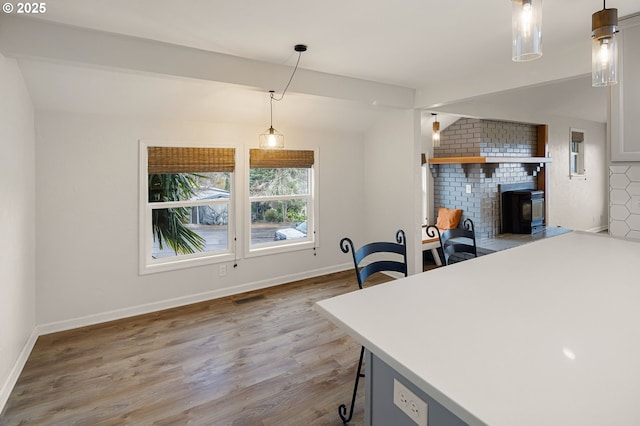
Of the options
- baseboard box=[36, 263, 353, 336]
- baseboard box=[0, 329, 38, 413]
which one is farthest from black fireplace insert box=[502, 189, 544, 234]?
baseboard box=[0, 329, 38, 413]

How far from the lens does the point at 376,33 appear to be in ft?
8.36

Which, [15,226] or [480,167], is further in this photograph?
[480,167]

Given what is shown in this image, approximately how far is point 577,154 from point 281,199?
6.48m

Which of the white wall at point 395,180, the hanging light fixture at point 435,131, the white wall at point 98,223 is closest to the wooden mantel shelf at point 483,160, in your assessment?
the hanging light fixture at point 435,131

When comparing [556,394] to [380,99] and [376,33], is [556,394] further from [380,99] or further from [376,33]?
[380,99]

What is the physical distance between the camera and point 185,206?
157 inches

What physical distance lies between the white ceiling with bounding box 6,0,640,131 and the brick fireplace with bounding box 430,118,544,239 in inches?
79.3

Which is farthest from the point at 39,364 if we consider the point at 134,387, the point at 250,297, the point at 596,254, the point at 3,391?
the point at 596,254

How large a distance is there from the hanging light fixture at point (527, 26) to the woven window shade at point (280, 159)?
133 inches

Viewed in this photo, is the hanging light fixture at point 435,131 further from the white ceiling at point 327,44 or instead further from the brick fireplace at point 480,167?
the white ceiling at point 327,44

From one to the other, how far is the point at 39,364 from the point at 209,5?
2.90 m

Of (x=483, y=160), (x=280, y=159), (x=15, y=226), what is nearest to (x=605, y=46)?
(x=280, y=159)

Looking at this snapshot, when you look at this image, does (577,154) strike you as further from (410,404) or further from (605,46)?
(410,404)

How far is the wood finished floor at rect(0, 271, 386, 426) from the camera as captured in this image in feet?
7.14
